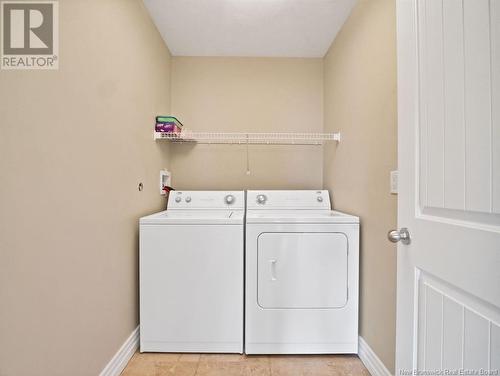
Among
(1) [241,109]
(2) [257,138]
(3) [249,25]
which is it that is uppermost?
(3) [249,25]

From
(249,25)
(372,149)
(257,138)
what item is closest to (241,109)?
(257,138)

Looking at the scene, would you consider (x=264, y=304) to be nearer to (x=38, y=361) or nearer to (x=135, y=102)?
(x=38, y=361)

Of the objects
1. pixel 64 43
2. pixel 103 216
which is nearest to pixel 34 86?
pixel 64 43

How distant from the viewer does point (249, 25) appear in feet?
6.30

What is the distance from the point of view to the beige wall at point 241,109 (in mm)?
2350

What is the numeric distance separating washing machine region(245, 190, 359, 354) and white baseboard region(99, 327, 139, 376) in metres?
0.72

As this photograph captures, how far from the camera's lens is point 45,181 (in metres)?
0.94

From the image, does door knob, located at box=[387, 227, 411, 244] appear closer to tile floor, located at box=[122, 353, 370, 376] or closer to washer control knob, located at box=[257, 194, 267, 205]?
tile floor, located at box=[122, 353, 370, 376]

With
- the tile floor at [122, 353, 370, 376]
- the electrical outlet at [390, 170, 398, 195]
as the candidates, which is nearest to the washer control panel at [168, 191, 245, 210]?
the tile floor at [122, 353, 370, 376]

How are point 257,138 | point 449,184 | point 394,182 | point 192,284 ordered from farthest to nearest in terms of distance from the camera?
point 257,138
point 192,284
point 394,182
point 449,184

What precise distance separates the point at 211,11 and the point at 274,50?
2.25 ft

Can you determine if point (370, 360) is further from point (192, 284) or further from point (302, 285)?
point (192, 284)

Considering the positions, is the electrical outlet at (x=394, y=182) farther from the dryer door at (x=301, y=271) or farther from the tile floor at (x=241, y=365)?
the tile floor at (x=241, y=365)

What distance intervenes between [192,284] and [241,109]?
160 centimetres
